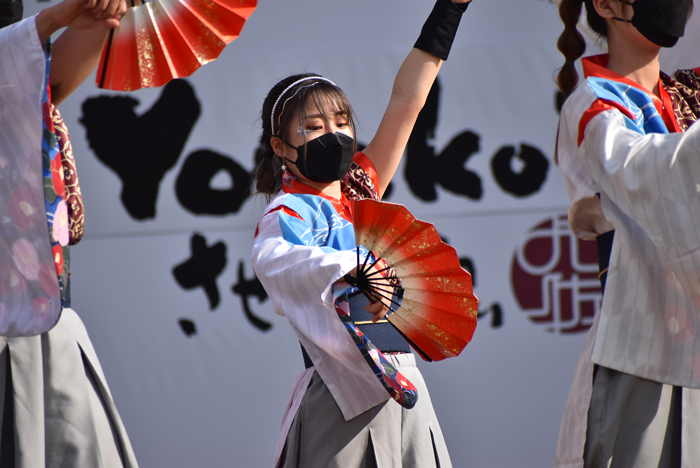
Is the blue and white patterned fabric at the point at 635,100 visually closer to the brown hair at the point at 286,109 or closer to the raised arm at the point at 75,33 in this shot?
the brown hair at the point at 286,109

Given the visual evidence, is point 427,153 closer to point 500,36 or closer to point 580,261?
point 500,36

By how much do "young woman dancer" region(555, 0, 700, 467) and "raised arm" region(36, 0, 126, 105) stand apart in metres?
1.02

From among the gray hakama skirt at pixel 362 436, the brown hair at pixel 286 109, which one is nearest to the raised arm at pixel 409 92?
the brown hair at pixel 286 109

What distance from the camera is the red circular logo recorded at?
3131mm

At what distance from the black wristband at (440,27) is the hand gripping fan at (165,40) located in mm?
619

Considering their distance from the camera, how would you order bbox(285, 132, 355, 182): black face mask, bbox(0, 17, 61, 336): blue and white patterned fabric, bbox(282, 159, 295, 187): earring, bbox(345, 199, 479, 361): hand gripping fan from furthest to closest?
bbox(282, 159, 295, 187): earring
bbox(285, 132, 355, 182): black face mask
bbox(345, 199, 479, 361): hand gripping fan
bbox(0, 17, 61, 336): blue and white patterned fabric

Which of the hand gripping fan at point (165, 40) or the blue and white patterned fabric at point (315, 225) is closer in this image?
the hand gripping fan at point (165, 40)

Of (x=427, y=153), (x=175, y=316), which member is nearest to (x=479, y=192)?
(x=427, y=153)

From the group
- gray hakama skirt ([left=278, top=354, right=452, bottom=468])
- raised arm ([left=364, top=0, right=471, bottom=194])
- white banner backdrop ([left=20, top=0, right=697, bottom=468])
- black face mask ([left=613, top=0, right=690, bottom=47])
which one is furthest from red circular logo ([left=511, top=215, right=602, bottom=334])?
black face mask ([left=613, top=0, right=690, bottom=47])

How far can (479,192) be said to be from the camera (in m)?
3.21

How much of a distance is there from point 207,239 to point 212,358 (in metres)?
0.56

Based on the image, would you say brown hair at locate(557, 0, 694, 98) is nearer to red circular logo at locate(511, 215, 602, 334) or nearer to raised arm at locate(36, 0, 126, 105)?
raised arm at locate(36, 0, 126, 105)

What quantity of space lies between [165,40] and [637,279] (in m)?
1.16

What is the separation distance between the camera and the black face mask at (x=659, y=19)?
62.4 inches
